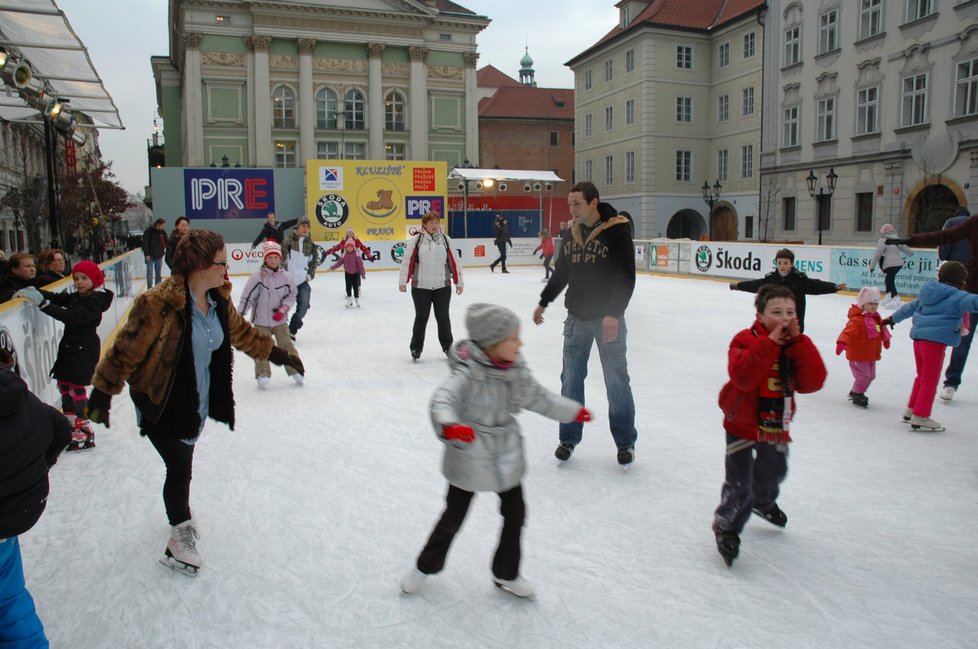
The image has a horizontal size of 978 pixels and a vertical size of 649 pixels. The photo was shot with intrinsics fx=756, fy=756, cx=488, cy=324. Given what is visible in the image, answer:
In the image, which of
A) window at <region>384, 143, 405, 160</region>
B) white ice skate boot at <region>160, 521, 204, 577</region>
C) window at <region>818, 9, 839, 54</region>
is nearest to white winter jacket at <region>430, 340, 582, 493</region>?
white ice skate boot at <region>160, 521, 204, 577</region>

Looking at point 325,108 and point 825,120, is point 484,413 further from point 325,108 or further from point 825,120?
point 325,108

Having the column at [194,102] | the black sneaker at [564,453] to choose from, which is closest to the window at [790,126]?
the column at [194,102]

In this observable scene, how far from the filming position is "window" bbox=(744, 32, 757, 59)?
3722 cm

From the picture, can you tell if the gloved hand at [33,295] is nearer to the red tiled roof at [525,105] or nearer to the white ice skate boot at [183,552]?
the white ice skate boot at [183,552]

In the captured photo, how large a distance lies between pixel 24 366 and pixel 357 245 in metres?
8.27

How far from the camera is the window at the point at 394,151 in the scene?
45.3 metres

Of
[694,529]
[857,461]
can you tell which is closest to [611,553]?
[694,529]

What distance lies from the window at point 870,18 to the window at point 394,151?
2565 cm

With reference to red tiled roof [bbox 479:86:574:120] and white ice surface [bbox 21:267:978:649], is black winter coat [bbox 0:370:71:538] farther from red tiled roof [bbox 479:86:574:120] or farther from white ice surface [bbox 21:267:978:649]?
red tiled roof [bbox 479:86:574:120]

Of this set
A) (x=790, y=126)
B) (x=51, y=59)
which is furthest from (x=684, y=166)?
(x=51, y=59)

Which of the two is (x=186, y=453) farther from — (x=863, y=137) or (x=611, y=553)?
(x=863, y=137)

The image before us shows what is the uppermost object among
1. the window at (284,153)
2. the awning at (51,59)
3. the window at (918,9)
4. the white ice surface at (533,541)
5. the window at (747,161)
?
the window at (918,9)

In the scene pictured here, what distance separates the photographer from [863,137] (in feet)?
93.2

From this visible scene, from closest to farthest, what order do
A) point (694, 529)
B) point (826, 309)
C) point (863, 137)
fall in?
point (694, 529) < point (826, 309) < point (863, 137)
